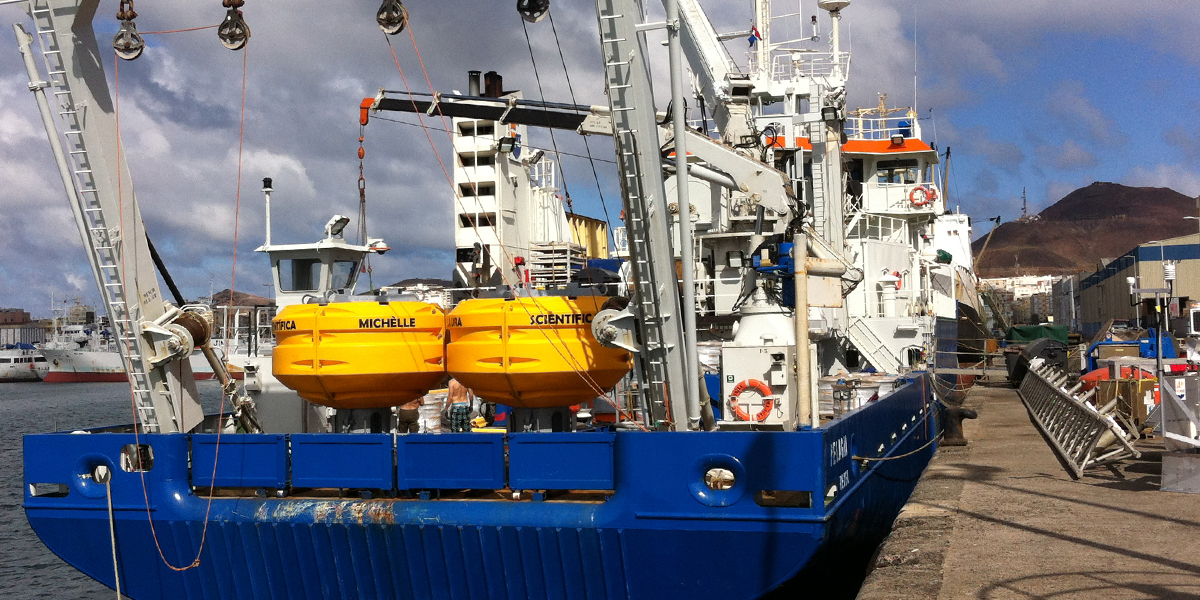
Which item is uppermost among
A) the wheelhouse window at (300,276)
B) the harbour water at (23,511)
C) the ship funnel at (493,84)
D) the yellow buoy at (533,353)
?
the ship funnel at (493,84)

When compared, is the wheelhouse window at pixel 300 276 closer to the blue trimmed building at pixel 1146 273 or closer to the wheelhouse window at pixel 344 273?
the wheelhouse window at pixel 344 273

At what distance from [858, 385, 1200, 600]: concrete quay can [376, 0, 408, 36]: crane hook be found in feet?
19.0

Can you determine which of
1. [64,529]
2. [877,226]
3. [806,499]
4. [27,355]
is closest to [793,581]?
[806,499]

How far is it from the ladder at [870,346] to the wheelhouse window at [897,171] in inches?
398

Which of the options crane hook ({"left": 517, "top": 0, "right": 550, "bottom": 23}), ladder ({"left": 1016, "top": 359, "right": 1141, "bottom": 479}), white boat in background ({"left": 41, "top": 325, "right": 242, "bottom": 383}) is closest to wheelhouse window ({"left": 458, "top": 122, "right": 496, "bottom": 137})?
ladder ({"left": 1016, "top": 359, "right": 1141, "bottom": 479})

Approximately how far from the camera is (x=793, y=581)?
7.74 metres

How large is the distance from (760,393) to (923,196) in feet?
59.1

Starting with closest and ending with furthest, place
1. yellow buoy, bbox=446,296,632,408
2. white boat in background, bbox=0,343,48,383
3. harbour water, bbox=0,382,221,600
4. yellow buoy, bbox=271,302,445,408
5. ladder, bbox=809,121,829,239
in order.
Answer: yellow buoy, bbox=446,296,632,408 → yellow buoy, bbox=271,302,445,408 → harbour water, bbox=0,382,221,600 → ladder, bbox=809,121,829,239 → white boat in background, bbox=0,343,48,383

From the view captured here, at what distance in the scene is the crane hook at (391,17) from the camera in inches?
329

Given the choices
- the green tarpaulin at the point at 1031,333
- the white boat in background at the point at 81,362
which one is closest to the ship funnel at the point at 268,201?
the green tarpaulin at the point at 1031,333

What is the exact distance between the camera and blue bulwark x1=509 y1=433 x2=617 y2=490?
8.05 m

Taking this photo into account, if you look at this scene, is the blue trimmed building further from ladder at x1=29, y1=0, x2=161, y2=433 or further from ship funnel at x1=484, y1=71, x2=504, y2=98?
ladder at x1=29, y1=0, x2=161, y2=433

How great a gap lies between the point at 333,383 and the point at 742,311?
398 centimetres

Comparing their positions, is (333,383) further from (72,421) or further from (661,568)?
(72,421)
